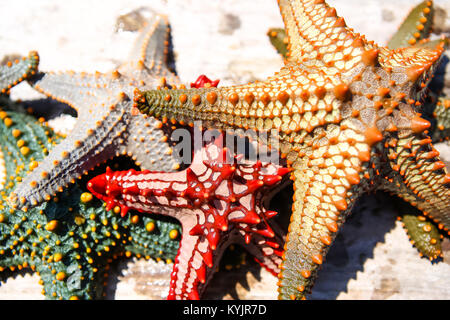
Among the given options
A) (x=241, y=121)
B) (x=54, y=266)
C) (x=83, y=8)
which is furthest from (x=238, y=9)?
(x=54, y=266)

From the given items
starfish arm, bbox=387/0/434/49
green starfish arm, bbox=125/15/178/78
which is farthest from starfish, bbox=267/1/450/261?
green starfish arm, bbox=125/15/178/78

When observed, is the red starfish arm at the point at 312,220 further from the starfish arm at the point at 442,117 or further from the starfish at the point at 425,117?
the starfish arm at the point at 442,117

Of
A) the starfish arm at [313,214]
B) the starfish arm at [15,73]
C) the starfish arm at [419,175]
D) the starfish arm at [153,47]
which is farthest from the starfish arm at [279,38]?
the starfish arm at [15,73]

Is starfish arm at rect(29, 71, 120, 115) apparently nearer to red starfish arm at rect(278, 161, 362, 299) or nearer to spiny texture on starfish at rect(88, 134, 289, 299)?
spiny texture on starfish at rect(88, 134, 289, 299)

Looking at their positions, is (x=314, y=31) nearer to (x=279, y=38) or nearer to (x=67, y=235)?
(x=279, y=38)

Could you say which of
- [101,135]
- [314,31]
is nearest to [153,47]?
[101,135]

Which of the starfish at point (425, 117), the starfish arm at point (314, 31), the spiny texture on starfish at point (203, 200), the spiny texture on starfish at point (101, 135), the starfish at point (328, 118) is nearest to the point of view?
the starfish at point (328, 118)

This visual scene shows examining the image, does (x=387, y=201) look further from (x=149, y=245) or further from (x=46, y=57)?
(x=46, y=57)
